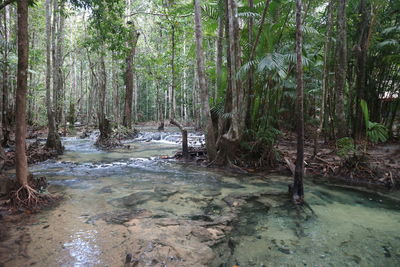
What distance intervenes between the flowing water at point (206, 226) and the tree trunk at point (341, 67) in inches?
124

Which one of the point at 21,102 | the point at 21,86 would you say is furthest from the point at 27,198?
the point at 21,86

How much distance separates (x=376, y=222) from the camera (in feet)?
14.2

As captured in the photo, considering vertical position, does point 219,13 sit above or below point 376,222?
above

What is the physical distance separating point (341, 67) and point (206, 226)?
22.9ft

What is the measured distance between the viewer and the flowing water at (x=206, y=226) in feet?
10.0

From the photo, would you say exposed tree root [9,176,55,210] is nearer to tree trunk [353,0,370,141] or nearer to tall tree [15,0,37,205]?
tall tree [15,0,37,205]

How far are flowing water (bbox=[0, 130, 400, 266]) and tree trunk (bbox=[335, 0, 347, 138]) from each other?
316cm

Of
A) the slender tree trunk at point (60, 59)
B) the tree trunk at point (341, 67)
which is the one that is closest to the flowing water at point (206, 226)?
the tree trunk at point (341, 67)

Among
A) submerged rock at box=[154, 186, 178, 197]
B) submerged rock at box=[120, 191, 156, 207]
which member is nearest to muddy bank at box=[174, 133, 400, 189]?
submerged rock at box=[154, 186, 178, 197]

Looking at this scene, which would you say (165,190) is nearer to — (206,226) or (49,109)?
(206,226)

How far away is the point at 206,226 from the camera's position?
12.7 feet

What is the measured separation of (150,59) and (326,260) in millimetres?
14114

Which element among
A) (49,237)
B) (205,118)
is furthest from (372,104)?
(49,237)

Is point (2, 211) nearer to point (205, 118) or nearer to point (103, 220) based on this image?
point (103, 220)
